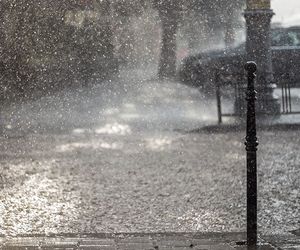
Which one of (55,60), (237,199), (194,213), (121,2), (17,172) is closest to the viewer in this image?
(194,213)

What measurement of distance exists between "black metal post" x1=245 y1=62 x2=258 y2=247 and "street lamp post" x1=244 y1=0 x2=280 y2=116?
30.9ft

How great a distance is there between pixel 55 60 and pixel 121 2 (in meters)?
7.23

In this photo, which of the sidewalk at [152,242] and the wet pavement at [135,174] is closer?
the sidewalk at [152,242]

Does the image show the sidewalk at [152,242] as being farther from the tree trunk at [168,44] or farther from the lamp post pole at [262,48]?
the tree trunk at [168,44]

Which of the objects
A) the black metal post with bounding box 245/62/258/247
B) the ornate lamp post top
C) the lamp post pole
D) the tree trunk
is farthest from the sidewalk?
the tree trunk

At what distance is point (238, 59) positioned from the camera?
21250 millimetres

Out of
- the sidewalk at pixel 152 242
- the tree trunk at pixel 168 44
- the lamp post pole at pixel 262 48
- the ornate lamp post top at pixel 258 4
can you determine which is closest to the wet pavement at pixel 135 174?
Answer: the sidewalk at pixel 152 242

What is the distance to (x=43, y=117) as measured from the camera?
1559cm

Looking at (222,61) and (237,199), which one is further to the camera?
(222,61)

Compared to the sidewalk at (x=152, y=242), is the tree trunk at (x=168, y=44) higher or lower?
higher

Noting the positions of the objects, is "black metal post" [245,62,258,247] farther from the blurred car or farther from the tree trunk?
the tree trunk

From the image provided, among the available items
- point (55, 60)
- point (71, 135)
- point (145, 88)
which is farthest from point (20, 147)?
point (55, 60)

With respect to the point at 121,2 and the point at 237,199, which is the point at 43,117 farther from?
the point at 121,2

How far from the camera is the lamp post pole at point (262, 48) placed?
576 inches
